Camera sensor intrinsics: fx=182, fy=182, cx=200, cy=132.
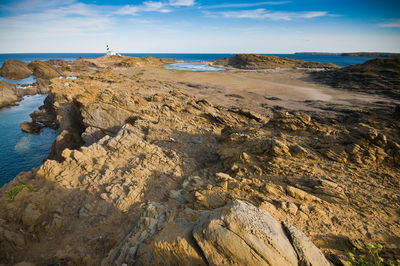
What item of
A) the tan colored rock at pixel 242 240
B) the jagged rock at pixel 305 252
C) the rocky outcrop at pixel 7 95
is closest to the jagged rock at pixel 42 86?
A: the rocky outcrop at pixel 7 95

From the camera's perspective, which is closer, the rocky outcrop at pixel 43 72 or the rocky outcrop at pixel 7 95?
the rocky outcrop at pixel 7 95

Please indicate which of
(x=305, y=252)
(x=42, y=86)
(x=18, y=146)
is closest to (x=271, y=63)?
(x=42, y=86)

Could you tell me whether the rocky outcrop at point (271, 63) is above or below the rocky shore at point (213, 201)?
above

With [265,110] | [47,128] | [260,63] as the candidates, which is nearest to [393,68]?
[265,110]

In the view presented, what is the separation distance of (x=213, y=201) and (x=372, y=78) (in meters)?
48.9

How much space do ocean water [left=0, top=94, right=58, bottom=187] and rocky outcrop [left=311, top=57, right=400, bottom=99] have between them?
48799 millimetres

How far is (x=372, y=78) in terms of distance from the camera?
37188 millimetres

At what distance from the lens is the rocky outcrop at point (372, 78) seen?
108 ft

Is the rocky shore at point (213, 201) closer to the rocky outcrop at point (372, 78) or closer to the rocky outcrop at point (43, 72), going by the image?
the rocky outcrop at point (372, 78)

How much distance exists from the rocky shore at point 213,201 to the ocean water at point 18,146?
9828 millimetres

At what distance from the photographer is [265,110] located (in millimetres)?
24781

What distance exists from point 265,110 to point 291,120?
589 inches

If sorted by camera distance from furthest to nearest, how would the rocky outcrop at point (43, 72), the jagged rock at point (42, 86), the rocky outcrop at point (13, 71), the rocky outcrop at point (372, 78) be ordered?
the rocky outcrop at point (43, 72), the rocky outcrop at point (13, 71), the jagged rock at point (42, 86), the rocky outcrop at point (372, 78)

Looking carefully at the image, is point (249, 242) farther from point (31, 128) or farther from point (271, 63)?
point (271, 63)
